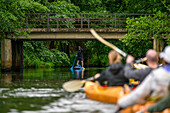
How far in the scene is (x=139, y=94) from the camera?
5.86 m

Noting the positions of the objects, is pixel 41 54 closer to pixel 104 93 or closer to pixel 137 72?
pixel 104 93

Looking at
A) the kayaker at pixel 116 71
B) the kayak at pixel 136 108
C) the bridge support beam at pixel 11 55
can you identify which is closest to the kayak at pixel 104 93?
the kayaker at pixel 116 71

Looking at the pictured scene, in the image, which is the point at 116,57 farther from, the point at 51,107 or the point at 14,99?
the point at 14,99

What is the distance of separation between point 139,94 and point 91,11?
34.4m

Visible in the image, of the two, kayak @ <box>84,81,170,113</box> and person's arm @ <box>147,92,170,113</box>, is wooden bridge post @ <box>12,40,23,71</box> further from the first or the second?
person's arm @ <box>147,92,170,113</box>

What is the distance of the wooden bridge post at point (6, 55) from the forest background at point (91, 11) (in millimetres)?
1090

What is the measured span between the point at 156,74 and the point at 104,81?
150 inches

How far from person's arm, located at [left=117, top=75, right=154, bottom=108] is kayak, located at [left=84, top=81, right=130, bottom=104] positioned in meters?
1.43

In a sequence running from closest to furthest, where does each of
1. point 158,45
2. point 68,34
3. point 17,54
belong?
point 158,45 → point 68,34 → point 17,54

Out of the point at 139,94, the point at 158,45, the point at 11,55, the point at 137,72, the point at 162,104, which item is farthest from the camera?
the point at 11,55

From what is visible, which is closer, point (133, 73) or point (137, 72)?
point (133, 73)

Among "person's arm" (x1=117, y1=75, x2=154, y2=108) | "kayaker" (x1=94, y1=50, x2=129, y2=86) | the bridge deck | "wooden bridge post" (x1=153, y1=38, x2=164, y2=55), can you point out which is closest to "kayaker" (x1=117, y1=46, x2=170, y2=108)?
"person's arm" (x1=117, y1=75, x2=154, y2=108)

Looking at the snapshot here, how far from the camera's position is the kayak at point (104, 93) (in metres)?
8.35

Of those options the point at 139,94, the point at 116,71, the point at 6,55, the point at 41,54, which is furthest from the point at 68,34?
the point at 139,94
